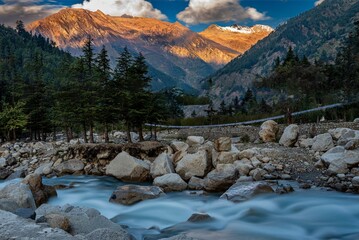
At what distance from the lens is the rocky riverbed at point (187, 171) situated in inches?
409

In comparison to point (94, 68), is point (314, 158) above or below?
below

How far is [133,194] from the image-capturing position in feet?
49.1

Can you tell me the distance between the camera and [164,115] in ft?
104

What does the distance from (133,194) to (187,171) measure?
16.2 ft

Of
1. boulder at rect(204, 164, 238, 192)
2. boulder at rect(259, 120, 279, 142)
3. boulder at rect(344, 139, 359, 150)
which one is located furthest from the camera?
boulder at rect(259, 120, 279, 142)

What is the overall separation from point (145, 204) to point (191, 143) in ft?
54.2

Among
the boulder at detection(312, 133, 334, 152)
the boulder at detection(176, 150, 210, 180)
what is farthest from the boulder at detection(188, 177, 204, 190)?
the boulder at detection(312, 133, 334, 152)

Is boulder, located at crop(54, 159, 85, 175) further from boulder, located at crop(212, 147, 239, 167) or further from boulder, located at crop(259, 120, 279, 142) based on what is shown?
boulder, located at crop(259, 120, 279, 142)

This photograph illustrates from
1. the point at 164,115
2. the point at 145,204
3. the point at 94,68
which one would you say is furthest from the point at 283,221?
the point at 94,68

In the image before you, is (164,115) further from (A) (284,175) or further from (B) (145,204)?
(B) (145,204)

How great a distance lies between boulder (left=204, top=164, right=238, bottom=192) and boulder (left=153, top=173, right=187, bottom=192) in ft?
4.06

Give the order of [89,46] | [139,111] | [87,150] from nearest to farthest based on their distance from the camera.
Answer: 1. [87,150]
2. [139,111]
3. [89,46]

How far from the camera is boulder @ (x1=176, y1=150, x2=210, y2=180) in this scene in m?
19.1

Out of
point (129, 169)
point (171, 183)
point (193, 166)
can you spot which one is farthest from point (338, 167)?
point (129, 169)
